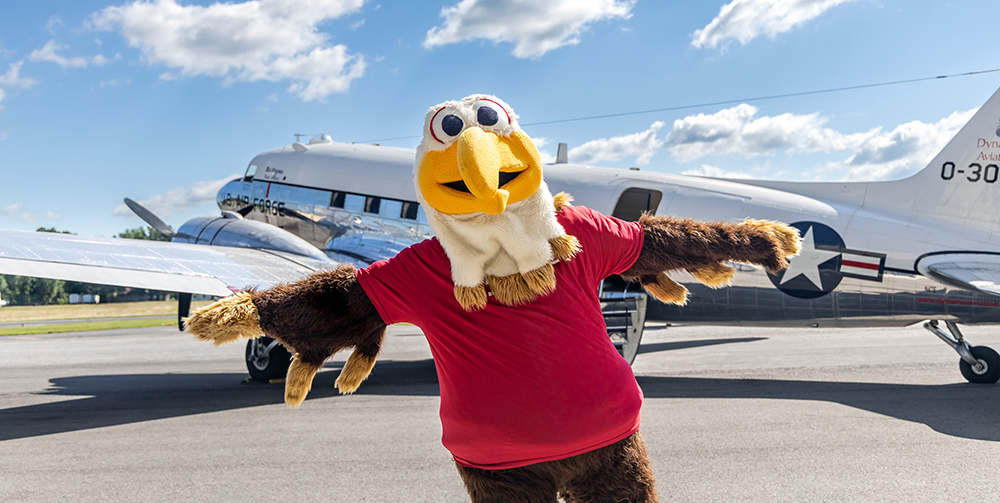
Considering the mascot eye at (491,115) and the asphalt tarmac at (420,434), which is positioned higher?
the mascot eye at (491,115)

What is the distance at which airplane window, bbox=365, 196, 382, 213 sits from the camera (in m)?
9.65

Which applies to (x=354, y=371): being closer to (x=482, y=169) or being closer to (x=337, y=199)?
(x=482, y=169)

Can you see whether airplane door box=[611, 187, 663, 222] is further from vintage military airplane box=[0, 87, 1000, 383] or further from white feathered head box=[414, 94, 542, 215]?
white feathered head box=[414, 94, 542, 215]

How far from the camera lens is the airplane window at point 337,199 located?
1013 centimetres

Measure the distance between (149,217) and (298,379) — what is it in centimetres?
1101

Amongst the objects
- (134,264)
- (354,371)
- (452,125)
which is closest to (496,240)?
(452,125)

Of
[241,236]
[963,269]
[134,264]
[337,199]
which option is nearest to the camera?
[963,269]

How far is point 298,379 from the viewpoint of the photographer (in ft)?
7.52

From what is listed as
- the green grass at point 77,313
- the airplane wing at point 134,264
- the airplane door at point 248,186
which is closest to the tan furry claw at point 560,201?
the airplane wing at point 134,264

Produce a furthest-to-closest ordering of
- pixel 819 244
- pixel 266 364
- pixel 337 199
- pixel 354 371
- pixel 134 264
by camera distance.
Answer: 1. pixel 337 199
2. pixel 266 364
3. pixel 819 244
4. pixel 134 264
5. pixel 354 371

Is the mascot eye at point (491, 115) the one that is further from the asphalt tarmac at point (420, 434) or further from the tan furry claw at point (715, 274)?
the asphalt tarmac at point (420, 434)

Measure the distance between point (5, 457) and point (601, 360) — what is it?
5300mm

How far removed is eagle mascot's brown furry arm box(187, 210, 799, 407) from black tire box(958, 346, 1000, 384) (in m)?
6.34

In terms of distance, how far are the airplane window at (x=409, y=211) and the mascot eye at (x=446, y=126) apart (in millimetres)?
7243
